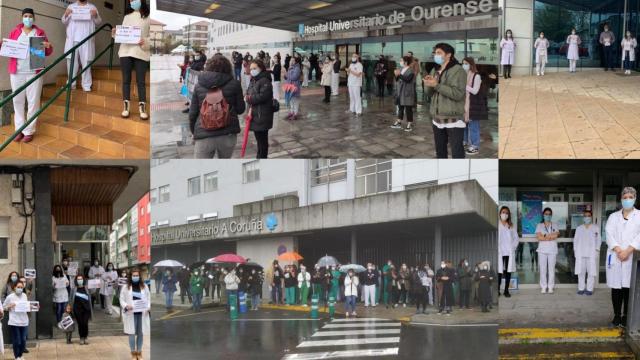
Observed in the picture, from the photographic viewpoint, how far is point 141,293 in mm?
9703

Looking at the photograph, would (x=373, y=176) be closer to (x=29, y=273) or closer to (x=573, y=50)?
(x=29, y=273)

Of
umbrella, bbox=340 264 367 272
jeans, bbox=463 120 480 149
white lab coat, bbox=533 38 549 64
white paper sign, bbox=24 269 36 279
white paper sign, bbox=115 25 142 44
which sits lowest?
white paper sign, bbox=24 269 36 279

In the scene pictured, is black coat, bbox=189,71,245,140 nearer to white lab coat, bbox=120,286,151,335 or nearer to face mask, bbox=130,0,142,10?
face mask, bbox=130,0,142,10

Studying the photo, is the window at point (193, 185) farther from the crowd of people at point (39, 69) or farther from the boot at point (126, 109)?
the boot at point (126, 109)

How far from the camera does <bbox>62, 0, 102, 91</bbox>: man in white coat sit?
9961 mm

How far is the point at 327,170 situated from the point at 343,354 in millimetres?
2145

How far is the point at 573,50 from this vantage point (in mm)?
14203

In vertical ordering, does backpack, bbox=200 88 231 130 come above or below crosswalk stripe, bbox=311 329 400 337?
above

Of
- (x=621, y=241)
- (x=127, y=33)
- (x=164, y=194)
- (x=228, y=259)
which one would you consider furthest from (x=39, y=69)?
(x=621, y=241)

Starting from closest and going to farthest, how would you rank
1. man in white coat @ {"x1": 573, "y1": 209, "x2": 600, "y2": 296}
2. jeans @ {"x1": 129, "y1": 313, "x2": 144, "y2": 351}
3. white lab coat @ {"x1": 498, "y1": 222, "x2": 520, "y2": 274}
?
jeans @ {"x1": 129, "y1": 313, "x2": 144, "y2": 351}
white lab coat @ {"x1": 498, "y1": 222, "x2": 520, "y2": 274}
man in white coat @ {"x1": 573, "y1": 209, "x2": 600, "y2": 296}

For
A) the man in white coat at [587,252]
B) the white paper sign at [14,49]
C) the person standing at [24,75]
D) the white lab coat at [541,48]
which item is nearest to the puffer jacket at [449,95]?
the man in white coat at [587,252]

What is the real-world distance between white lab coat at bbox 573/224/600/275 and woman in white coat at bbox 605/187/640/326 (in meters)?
1.10

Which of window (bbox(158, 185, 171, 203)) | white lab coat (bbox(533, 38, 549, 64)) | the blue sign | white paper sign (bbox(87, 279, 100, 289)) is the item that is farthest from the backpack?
white paper sign (bbox(87, 279, 100, 289))

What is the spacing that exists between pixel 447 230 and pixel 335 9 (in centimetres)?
284
